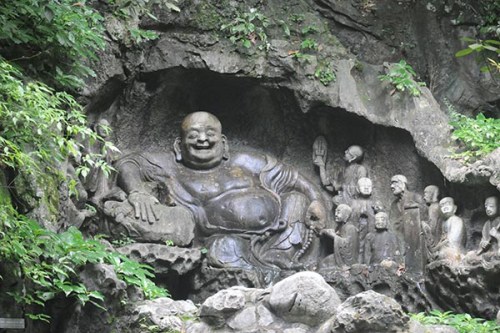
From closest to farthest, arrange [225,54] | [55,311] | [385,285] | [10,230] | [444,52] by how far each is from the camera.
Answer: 1. [10,230]
2. [55,311]
3. [385,285]
4. [225,54]
5. [444,52]

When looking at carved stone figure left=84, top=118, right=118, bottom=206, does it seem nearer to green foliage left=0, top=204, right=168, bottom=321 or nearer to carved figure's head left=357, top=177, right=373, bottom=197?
green foliage left=0, top=204, right=168, bottom=321

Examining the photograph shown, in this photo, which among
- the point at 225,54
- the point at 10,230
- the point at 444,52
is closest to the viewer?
the point at 10,230

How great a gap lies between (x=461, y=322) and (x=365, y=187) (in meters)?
3.17

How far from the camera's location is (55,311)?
10766mm

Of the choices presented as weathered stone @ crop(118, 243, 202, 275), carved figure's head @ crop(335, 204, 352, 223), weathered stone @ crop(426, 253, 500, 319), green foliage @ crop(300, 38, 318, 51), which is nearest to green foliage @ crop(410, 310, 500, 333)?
weathered stone @ crop(426, 253, 500, 319)

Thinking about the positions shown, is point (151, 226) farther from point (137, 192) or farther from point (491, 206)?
point (491, 206)

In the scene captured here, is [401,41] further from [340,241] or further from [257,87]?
[340,241]

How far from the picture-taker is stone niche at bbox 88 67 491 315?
13.6m

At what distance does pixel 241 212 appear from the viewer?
14.1m

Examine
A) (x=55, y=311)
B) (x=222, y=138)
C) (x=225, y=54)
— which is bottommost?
(x=55, y=311)

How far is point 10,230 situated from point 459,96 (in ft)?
23.6

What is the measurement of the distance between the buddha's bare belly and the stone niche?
68 centimetres

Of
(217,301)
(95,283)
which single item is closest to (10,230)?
(95,283)

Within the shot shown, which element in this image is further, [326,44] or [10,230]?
[326,44]
